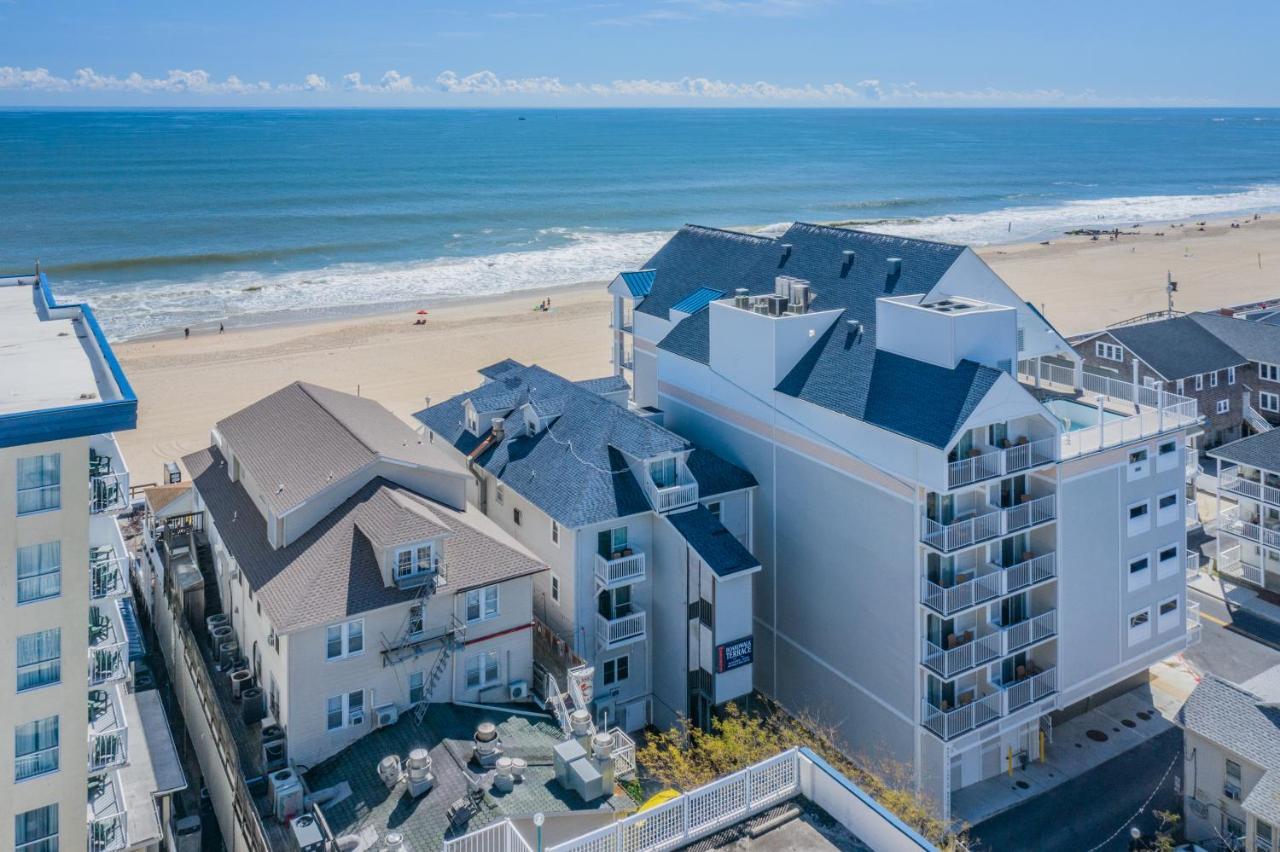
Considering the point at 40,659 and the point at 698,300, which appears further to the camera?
the point at 698,300

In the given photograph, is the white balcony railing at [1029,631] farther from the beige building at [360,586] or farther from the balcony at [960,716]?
the beige building at [360,586]

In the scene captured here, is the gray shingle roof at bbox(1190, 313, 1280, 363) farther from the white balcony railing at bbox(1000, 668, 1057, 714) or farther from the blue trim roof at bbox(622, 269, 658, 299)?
the blue trim roof at bbox(622, 269, 658, 299)

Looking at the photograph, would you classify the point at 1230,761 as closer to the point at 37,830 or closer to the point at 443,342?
the point at 37,830

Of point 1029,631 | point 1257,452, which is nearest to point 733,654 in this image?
point 1029,631

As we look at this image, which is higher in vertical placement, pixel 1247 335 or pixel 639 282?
pixel 639 282

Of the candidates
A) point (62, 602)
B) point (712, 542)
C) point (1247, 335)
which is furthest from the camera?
point (1247, 335)

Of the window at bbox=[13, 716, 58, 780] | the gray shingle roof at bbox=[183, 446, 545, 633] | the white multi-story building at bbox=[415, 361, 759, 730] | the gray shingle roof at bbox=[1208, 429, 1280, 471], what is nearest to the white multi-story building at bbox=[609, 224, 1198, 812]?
the white multi-story building at bbox=[415, 361, 759, 730]
